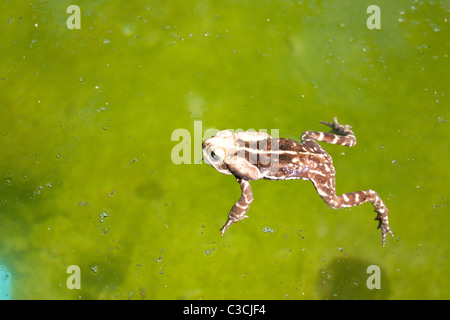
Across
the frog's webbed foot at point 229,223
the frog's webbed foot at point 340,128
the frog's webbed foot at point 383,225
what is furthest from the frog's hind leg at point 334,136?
the frog's webbed foot at point 229,223

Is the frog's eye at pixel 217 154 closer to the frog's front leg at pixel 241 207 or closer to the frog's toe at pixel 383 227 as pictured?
the frog's front leg at pixel 241 207

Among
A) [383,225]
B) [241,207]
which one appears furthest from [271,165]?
[383,225]

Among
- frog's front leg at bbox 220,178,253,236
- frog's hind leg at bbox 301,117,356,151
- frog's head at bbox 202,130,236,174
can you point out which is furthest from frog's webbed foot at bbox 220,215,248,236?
frog's hind leg at bbox 301,117,356,151

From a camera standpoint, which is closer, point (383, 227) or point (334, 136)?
point (383, 227)

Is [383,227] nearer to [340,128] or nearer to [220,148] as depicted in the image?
[340,128]

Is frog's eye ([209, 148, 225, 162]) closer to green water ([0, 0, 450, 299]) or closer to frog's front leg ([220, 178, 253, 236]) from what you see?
green water ([0, 0, 450, 299])

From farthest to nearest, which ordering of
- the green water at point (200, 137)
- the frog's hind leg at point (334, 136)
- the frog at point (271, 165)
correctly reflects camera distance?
the frog's hind leg at point (334, 136) → the frog at point (271, 165) → the green water at point (200, 137)

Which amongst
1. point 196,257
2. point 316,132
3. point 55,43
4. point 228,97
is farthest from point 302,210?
point 55,43

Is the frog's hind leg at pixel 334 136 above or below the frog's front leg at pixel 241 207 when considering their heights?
above
